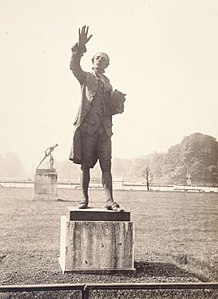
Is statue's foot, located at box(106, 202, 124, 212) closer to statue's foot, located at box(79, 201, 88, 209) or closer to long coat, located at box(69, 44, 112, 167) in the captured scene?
statue's foot, located at box(79, 201, 88, 209)

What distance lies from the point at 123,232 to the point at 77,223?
0.40 m

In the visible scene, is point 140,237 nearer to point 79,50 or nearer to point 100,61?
point 100,61

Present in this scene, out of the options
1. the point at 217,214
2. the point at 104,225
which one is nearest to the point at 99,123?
the point at 104,225

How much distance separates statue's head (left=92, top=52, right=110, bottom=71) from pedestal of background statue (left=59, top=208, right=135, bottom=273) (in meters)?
1.31

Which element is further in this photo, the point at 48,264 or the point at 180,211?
the point at 180,211

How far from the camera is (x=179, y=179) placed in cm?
1047

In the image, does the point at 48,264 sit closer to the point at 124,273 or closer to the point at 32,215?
the point at 124,273

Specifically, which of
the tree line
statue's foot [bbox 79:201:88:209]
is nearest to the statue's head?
statue's foot [bbox 79:201:88:209]

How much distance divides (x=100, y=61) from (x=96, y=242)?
162 cm

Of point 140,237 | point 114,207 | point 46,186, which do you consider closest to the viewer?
point 114,207

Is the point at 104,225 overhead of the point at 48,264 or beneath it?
overhead

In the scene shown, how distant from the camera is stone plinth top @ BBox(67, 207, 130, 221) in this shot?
13.2ft

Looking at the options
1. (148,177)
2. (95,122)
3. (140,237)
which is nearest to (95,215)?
(95,122)

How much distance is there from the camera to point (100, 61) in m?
4.38
